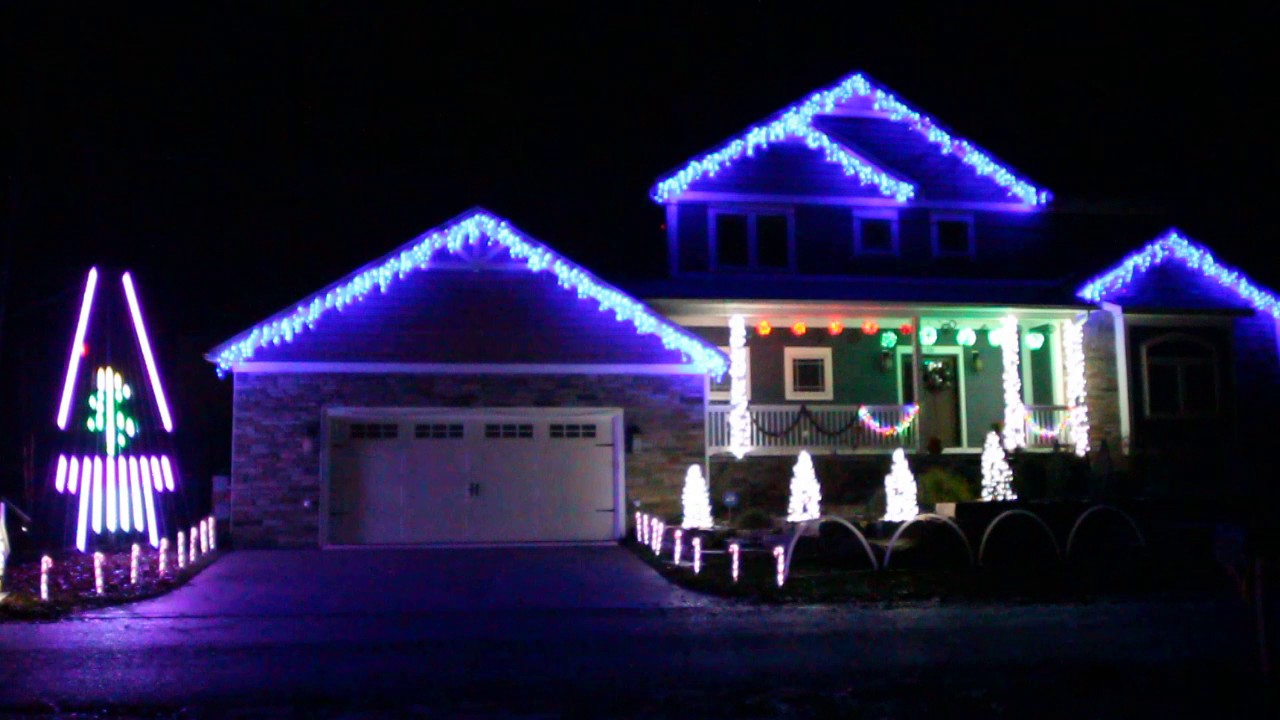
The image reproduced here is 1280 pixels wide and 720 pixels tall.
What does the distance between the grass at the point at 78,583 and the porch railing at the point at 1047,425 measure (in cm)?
1458

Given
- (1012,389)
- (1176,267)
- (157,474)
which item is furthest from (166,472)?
(1176,267)

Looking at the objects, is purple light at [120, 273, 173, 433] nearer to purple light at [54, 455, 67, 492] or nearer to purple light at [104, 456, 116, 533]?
purple light at [104, 456, 116, 533]

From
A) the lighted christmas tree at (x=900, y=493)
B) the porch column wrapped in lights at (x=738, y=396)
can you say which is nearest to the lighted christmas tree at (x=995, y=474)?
the lighted christmas tree at (x=900, y=493)

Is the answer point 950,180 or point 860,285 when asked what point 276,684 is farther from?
point 950,180

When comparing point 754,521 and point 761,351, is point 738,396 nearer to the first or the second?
point 761,351

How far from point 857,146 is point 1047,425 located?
21.4 feet

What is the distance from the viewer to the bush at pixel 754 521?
20.0 m

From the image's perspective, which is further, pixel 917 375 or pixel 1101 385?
pixel 1101 385

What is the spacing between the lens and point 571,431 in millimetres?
20141

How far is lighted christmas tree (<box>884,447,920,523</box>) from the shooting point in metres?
Answer: 19.8

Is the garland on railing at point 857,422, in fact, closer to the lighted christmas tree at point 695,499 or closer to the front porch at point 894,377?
the front porch at point 894,377

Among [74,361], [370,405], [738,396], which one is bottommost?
[370,405]

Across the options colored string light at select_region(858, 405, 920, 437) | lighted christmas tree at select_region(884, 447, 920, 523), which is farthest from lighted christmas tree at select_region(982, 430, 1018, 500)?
colored string light at select_region(858, 405, 920, 437)

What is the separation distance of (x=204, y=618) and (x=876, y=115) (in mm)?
17419
